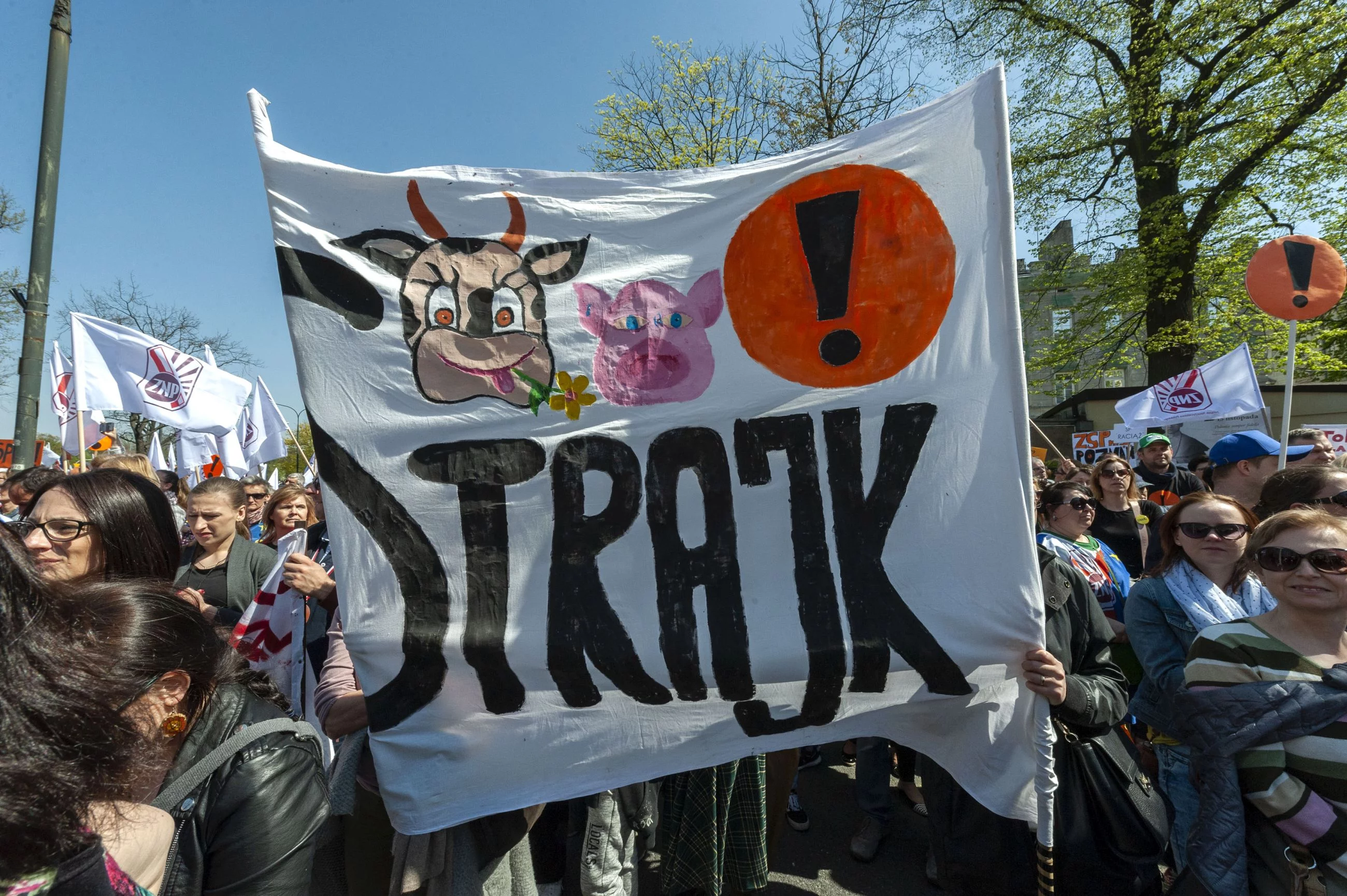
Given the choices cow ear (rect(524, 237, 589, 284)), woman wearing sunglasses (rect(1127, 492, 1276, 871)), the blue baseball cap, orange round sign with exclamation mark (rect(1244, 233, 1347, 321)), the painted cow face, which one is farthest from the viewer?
the blue baseball cap

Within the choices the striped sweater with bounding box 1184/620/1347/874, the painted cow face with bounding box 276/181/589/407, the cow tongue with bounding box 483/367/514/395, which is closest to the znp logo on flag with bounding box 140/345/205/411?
the painted cow face with bounding box 276/181/589/407

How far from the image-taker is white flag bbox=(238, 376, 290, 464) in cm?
885

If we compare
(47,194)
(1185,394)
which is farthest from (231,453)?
(1185,394)

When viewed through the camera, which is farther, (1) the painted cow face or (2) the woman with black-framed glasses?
(1) the painted cow face

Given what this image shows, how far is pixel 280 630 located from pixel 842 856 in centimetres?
263

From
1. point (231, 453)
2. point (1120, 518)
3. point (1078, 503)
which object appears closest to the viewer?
point (1078, 503)

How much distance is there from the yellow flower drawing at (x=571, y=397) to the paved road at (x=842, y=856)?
226cm

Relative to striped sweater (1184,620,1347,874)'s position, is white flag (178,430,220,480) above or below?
above

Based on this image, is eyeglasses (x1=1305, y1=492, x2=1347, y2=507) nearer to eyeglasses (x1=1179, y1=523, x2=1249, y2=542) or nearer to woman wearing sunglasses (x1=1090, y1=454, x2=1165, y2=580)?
eyeglasses (x1=1179, y1=523, x2=1249, y2=542)

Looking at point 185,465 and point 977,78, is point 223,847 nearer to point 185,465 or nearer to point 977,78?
point 977,78

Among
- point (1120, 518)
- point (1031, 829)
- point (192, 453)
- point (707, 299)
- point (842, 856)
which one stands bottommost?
point (842, 856)

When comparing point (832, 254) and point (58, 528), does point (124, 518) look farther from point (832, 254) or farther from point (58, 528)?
point (832, 254)

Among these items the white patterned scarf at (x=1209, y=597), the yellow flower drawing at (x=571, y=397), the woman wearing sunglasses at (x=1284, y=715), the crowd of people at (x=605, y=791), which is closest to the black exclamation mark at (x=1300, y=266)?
the crowd of people at (x=605, y=791)

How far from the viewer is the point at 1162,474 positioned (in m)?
6.14
